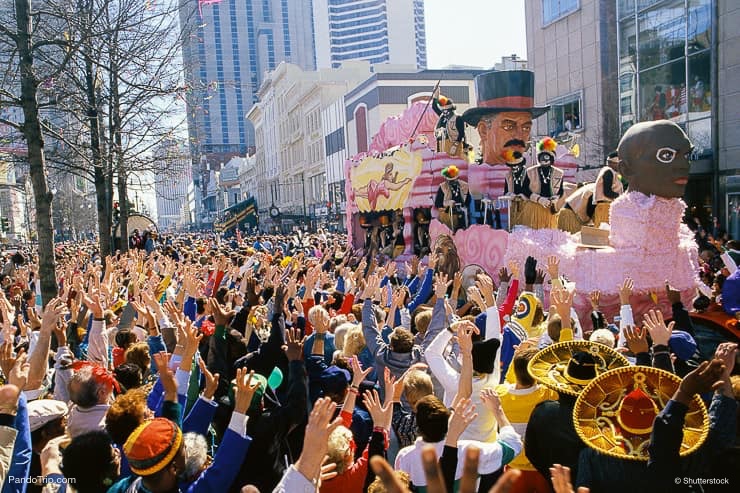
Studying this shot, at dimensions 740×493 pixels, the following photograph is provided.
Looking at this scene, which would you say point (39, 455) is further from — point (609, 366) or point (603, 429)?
point (609, 366)

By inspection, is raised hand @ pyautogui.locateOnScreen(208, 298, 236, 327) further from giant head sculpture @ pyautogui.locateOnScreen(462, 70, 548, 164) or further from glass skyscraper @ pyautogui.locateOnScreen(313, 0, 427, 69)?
glass skyscraper @ pyautogui.locateOnScreen(313, 0, 427, 69)

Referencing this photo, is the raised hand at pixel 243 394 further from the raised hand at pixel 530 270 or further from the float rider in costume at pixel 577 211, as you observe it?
the float rider in costume at pixel 577 211

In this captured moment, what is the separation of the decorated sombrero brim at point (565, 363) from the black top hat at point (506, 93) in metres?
10.2

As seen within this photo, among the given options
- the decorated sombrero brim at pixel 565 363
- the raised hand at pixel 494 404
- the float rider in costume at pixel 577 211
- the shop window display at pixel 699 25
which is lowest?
the raised hand at pixel 494 404

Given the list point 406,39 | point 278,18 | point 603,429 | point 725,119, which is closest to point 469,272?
point 603,429

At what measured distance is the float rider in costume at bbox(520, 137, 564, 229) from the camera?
10766mm

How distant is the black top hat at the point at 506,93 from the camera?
13320mm

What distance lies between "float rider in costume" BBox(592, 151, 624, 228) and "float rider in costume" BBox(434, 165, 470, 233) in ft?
10.2

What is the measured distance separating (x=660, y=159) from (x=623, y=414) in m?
6.42

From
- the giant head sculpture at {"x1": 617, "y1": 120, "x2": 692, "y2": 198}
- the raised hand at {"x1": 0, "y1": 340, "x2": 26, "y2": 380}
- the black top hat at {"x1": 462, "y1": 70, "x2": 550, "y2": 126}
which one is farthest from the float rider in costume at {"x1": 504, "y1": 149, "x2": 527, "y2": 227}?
Answer: the raised hand at {"x1": 0, "y1": 340, "x2": 26, "y2": 380}

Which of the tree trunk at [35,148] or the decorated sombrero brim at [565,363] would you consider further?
the tree trunk at [35,148]

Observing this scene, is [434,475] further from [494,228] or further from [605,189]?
[494,228]

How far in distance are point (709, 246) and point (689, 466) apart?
11904mm

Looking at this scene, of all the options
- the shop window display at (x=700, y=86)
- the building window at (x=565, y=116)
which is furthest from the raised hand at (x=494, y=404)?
the building window at (x=565, y=116)
